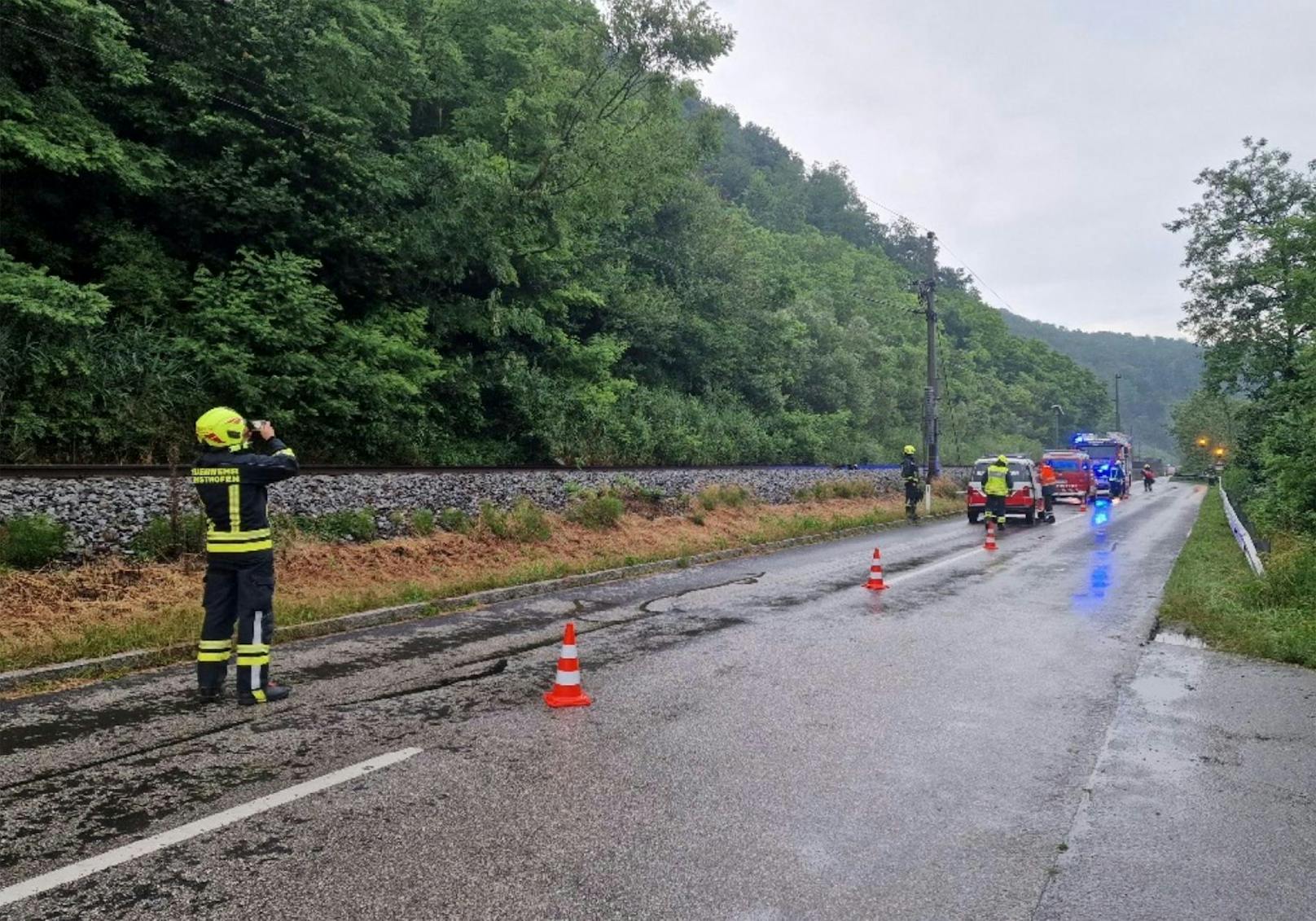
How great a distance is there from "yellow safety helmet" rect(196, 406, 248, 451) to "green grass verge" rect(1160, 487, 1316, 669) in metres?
9.34

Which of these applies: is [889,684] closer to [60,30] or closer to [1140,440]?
[60,30]

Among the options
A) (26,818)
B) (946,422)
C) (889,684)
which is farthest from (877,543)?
(946,422)

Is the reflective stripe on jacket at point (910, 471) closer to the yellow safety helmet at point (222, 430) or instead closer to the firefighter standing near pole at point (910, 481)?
the firefighter standing near pole at point (910, 481)

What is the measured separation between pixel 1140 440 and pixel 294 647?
8122 inches

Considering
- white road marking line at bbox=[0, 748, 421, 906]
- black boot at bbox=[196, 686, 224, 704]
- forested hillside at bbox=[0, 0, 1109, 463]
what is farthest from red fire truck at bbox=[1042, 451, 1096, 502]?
white road marking line at bbox=[0, 748, 421, 906]

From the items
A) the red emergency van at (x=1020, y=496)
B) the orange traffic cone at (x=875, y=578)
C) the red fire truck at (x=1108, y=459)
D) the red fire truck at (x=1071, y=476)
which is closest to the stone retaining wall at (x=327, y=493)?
the orange traffic cone at (x=875, y=578)

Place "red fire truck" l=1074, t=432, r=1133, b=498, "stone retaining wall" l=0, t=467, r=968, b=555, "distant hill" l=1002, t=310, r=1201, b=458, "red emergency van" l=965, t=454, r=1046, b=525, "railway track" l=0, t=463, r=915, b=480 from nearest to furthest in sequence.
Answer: "stone retaining wall" l=0, t=467, r=968, b=555, "railway track" l=0, t=463, r=915, b=480, "red emergency van" l=965, t=454, r=1046, b=525, "red fire truck" l=1074, t=432, r=1133, b=498, "distant hill" l=1002, t=310, r=1201, b=458

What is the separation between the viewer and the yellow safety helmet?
613 centimetres

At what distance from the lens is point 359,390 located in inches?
651

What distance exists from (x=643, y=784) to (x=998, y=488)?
19341 mm

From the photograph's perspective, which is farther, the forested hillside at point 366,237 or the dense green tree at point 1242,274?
the dense green tree at point 1242,274

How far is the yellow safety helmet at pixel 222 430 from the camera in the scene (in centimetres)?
613

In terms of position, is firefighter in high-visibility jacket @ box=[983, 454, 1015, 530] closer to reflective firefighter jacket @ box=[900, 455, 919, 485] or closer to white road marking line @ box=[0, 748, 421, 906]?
reflective firefighter jacket @ box=[900, 455, 919, 485]

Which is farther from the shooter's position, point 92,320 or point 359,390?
point 359,390
